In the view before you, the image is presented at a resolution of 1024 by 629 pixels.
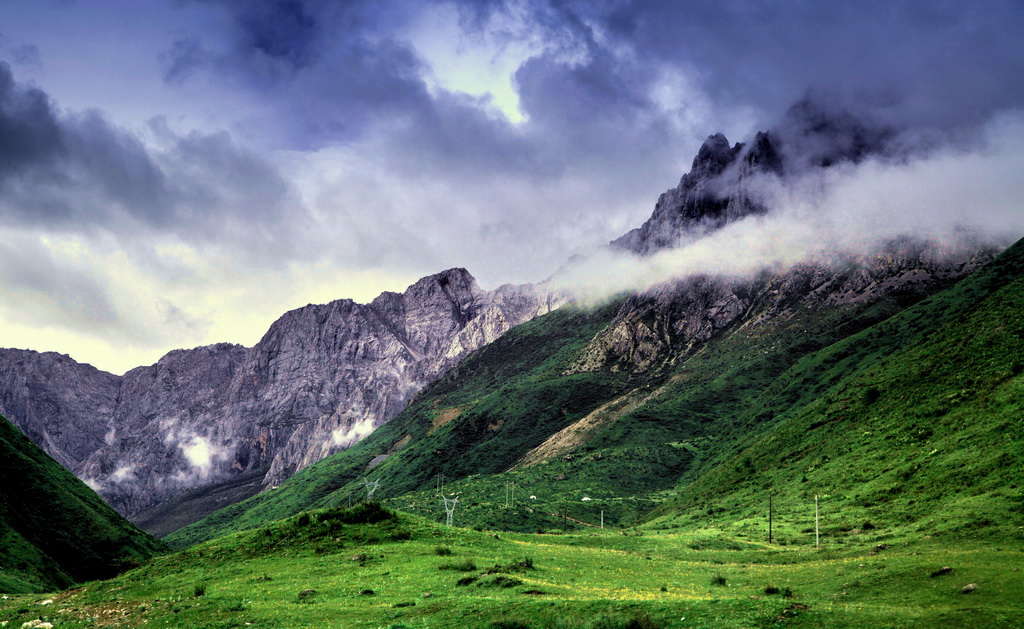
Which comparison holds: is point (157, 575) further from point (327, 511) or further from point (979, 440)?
point (979, 440)

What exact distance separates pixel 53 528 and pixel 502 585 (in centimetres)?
9610

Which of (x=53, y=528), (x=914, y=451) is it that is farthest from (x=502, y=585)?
(x=53, y=528)

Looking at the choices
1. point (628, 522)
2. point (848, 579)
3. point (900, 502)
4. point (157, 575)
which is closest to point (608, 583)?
point (848, 579)

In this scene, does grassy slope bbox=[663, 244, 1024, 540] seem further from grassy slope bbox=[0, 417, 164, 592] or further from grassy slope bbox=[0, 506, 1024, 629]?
grassy slope bbox=[0, 417, 164, 592]

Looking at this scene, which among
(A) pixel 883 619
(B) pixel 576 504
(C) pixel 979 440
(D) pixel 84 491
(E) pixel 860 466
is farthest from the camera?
(B) pixel 576 504

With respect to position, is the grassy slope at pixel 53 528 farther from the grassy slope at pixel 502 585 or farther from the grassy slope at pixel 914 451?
the grassy slope at pixel 914 451

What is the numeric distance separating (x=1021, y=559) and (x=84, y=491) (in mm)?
146175

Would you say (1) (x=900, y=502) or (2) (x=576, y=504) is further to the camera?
(2) (x=576, y=504)

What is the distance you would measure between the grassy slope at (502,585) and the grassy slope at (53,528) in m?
41.7

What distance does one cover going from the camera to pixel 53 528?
339 feet

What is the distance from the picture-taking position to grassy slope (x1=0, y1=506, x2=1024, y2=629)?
31.3 meters

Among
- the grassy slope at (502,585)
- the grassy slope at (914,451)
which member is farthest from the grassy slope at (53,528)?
the grassy slope at (914,451)

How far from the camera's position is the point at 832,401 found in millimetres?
149750

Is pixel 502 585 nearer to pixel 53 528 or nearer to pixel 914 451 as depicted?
pixel 914 451
